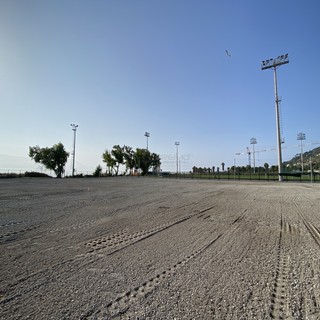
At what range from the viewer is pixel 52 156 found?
202 ft

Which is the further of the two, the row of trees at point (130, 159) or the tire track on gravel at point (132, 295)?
the row of trees at point (130, 159)

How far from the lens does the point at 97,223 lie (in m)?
6.16

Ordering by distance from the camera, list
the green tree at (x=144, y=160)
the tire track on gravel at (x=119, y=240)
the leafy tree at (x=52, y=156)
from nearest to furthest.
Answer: the tire track on gravel at (x=119, y=240) < the leafy tree at (x=52, y=156) < the green tree at (x=144, y=160)

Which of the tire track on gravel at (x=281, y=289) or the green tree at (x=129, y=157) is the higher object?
the green tree at (x=129, y=157)

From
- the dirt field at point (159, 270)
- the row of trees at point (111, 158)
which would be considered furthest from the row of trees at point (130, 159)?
the dirt field at point (159, 270)

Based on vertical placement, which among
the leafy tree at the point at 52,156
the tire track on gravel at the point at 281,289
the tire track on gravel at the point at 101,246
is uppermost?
the leafy tree at the point at 52,156

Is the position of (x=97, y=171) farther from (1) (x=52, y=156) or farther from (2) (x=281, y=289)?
(2) (x=281, y=289)

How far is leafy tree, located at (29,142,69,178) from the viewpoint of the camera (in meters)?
61.5

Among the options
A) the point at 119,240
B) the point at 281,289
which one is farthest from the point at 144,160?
the point at 281,289

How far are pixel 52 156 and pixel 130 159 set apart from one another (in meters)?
24.1

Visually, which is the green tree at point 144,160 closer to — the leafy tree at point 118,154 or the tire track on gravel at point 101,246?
the leafy tree at point 118,154

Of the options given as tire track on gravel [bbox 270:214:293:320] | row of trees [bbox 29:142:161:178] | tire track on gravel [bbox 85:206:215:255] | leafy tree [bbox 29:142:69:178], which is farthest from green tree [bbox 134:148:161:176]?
tire track on gravel [bbox 270:214:293:320]

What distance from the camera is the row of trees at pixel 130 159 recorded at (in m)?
73.8

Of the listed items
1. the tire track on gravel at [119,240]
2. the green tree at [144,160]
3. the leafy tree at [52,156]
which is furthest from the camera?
the green tree at [144,160]
